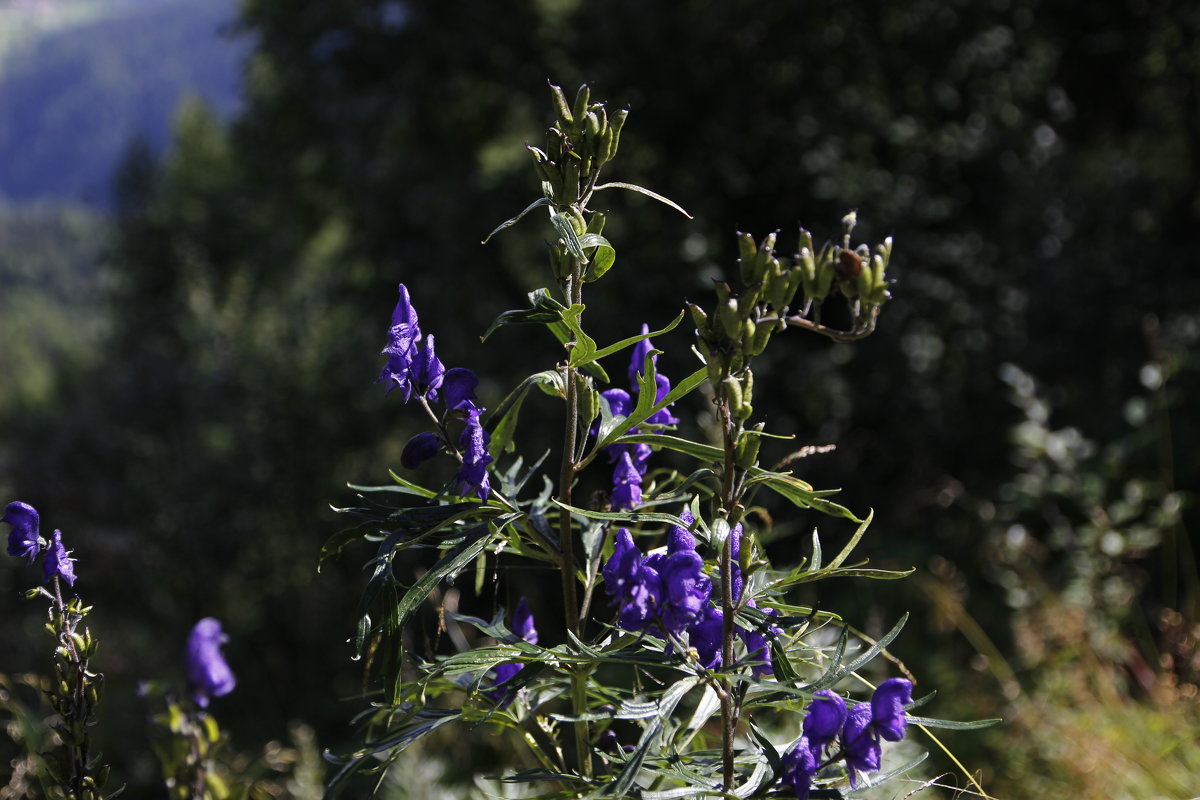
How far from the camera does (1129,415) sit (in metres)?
4.31

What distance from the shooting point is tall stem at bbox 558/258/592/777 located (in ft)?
3.46

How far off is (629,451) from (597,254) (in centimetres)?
31

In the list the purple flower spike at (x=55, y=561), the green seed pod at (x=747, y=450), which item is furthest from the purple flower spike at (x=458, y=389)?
the purple flower spike at (x=55, y=561)

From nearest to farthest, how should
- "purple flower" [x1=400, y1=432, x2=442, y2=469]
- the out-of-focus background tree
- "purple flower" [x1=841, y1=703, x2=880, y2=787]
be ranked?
1. "purple flower" [x1=841, y1=703, x2=880, y2=787]
2. "purple flower" [x1=400, y1=432, x2=442, y2=469]
3. the out-of-focus background tree

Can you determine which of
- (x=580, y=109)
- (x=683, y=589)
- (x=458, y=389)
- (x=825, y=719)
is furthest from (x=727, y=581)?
(x=580, y=109)

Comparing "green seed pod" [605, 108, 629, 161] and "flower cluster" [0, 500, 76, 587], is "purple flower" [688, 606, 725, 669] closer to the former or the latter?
"green seed pod" [605, 108, 629, 161]

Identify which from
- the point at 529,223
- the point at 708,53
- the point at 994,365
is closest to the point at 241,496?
the point at 529,223

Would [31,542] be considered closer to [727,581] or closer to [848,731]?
[727,581]

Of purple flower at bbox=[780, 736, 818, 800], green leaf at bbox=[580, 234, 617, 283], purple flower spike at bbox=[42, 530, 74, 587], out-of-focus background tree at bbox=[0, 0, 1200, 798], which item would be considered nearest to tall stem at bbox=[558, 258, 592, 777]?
green leaf at bbox=[580, 234, 617, 283]

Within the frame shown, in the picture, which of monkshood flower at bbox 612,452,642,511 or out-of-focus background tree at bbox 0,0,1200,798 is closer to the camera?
monkshood flower at bbox 612,452,642,511

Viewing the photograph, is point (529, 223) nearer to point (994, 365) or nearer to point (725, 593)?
point (994, 365)

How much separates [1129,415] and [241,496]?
6022mm

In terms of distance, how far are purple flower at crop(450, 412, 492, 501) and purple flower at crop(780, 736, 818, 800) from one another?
16.4 inches

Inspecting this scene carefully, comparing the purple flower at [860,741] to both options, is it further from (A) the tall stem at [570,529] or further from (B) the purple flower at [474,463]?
(B) the purple flower at [474,463]
